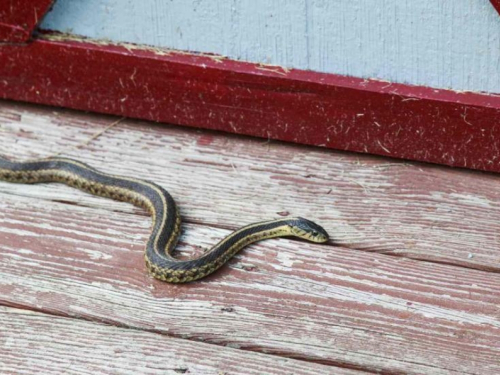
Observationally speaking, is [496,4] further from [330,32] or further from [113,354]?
[113,354]

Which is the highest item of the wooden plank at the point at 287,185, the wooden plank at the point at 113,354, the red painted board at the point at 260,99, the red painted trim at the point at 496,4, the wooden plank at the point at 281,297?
the red painted trim at the point at 496,4

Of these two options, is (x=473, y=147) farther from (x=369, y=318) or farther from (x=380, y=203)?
(x=369, y=318)

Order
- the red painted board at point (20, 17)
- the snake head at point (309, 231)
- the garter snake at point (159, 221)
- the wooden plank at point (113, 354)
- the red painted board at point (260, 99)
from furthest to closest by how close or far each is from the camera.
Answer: the red painted board at point (20, 17) < the red painted board at point (260, 99) < the snake head at point (309, 231) < the garter snake at point (159, 221) < the wooden plank at point (113, 354)

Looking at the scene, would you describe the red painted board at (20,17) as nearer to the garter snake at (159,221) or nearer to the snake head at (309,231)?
the garter snake at (159,221)

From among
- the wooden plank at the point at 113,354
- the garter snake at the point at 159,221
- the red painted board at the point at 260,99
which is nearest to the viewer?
the wooden plank at the point at 113,354

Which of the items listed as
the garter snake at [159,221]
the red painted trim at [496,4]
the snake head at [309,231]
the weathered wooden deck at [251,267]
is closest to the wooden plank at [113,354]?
the weathered wooden deck at [251,267]

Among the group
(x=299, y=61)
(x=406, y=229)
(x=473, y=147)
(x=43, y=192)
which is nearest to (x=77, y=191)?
(x=43, y=192)

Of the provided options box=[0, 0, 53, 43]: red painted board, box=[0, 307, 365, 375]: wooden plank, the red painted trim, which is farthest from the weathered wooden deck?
the red painted trim
